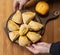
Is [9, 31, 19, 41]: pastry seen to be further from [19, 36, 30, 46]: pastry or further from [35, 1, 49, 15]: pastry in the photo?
[35, 1, 49, 15]: pastry

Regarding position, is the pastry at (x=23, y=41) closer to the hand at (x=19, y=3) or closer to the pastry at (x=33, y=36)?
the pastry at (x=33, y=36)

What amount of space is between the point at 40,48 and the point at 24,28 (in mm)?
102

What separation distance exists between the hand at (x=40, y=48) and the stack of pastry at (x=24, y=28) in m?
0.02

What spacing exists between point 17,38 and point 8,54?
0.26 ft

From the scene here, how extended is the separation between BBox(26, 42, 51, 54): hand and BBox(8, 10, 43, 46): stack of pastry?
0.02 meters

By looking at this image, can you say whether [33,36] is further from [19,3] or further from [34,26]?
[19,3]

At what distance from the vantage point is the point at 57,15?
84 centimetres

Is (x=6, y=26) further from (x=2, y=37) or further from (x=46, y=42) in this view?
(x=46, y=42)

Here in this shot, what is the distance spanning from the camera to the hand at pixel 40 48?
78 centimetres

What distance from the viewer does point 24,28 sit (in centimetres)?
79

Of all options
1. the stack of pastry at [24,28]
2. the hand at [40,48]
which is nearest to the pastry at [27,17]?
the stack of pastry at [24,28]

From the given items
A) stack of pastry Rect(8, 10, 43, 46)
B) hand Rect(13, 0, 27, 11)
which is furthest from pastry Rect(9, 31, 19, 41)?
hand Rect(13, 0, 27, 11)

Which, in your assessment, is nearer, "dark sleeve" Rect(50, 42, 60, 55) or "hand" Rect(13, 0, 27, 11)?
"dark sleeve" Rect(50, 42, 60, 55)

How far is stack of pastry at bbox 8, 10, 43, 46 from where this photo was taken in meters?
0.79
